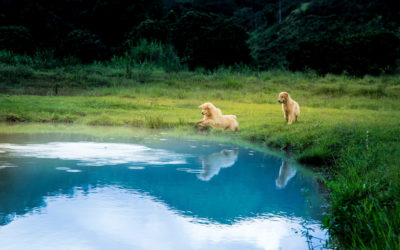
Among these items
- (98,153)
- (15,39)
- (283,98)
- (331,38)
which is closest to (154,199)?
(98,153)

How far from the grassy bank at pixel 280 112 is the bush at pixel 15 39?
7.01 meters

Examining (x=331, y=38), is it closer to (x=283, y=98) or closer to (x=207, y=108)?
(x=283, y=98)

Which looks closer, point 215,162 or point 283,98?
point 215,162

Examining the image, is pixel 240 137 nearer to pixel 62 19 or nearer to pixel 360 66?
pixel 360 66

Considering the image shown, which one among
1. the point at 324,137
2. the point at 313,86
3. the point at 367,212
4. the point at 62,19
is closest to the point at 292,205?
the point at 367,212

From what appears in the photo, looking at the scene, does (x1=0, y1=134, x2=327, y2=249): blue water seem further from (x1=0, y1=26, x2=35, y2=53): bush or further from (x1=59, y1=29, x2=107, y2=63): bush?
(x1=59, y1=29, x2=107, y2=63): bush

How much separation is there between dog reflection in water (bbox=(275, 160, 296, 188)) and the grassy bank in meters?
0.33

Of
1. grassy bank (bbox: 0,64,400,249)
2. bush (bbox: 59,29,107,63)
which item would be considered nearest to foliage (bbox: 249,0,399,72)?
grassy bank (bbox: 0,64,400,249)

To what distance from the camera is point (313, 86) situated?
21.1 m

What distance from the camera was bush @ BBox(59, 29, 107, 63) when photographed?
31.1 m

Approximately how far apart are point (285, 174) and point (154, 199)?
2.47m

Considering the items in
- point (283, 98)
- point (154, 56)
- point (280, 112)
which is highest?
point (154, 56)

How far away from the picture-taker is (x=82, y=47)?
31203mm

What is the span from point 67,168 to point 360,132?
5.16 meters
